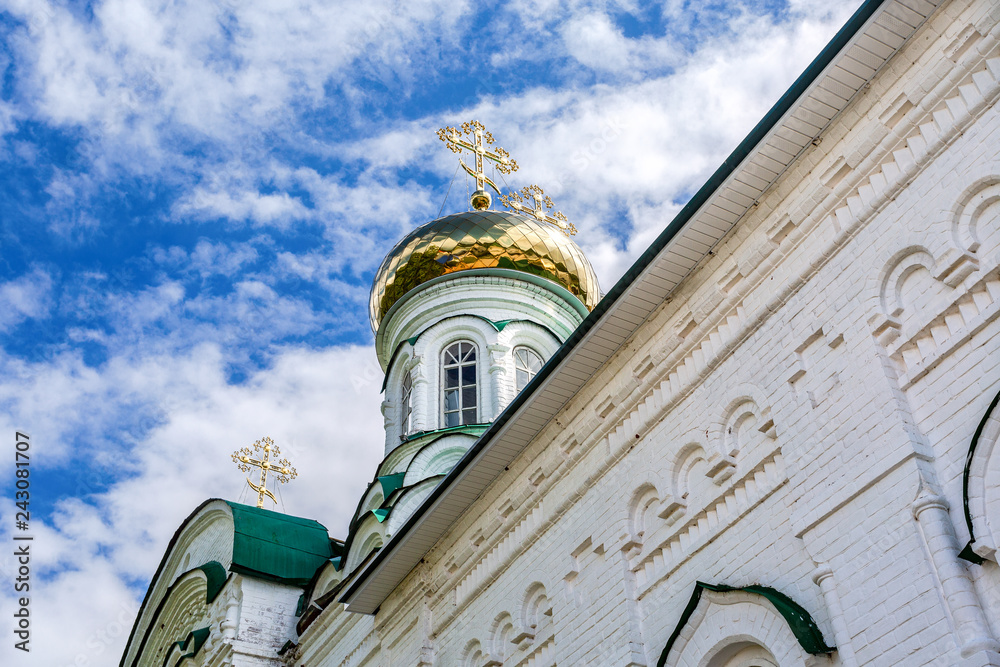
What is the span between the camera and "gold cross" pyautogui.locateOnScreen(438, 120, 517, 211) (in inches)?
622

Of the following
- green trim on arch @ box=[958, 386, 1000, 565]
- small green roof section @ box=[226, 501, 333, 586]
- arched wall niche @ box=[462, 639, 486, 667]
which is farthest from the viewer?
small green roof section @ box=[226, 501, 333, 586]

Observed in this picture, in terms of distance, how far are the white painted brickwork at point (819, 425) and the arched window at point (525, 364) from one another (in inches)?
228

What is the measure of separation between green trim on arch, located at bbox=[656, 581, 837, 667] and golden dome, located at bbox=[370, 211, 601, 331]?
887 centimetres

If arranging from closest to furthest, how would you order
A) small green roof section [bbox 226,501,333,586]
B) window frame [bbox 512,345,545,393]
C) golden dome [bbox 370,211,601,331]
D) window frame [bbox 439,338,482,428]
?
small green roof section [bbox 226,501,333,586]
window frame [bbox 439,338,482,428]
window frame [bbox 512,345,545,393]
golden dome [bbox 370,211,601,331]

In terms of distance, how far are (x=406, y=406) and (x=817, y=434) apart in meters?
8.99

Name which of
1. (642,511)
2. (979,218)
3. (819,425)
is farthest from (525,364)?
(979,218)

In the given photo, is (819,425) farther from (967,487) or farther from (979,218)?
(979,218)

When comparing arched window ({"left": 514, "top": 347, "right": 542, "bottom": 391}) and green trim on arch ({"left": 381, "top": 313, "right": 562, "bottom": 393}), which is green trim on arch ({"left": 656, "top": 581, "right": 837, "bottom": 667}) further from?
green trim on arch ({"left": 381, "top": 313, "right": 562, "bottom": 393})

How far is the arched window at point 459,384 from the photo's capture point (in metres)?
13.3

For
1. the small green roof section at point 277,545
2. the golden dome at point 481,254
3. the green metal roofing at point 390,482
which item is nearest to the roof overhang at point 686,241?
the green metal roofing at point 390,482

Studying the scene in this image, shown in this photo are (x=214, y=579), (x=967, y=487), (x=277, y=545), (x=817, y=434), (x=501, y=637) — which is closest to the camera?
(x=967, y=487)

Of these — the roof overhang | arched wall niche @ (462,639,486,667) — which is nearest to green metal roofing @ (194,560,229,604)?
the roof overhang

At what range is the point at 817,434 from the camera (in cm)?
548

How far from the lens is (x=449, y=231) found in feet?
48.3
